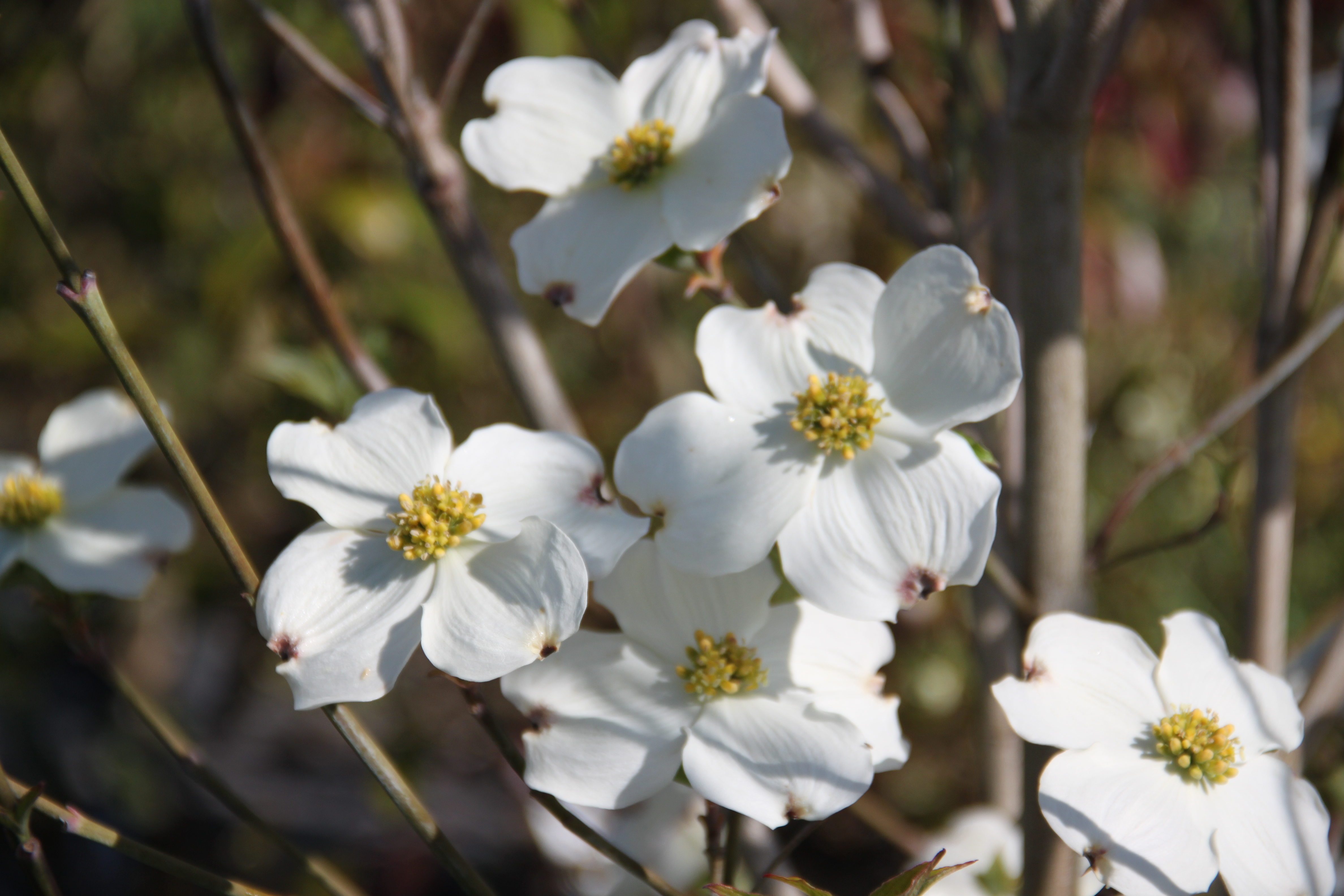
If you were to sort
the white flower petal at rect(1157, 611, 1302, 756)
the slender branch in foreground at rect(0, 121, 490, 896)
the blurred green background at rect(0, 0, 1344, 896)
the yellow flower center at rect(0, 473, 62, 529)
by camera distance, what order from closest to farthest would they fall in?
the slender branch in foreground at rect(0, 121, 490, 896) < the white flower petal at rect(1157, 611, 1302, 756) < the yellow flower center at rect(0, 473, 62, 529) < the blurred green background at rect(0, 0, 1344, 896)

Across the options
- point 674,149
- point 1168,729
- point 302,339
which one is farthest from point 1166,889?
point 302,339

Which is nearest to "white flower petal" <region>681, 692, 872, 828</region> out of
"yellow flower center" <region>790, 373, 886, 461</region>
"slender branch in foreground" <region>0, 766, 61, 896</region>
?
"yellow flower center" <region>790, 373, 886, 461</region>

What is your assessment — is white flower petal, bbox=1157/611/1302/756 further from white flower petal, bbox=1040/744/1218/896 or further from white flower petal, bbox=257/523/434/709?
white flower petal, bbox=257/523/434/709

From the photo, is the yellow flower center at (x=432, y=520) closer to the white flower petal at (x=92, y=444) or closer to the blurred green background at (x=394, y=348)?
the white flower petal at (x=92, y=444)

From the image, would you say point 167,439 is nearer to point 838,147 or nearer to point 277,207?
point 277,207

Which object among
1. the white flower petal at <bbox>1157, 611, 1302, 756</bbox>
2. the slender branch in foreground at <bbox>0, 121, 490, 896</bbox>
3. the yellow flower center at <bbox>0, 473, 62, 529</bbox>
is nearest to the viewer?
the slender branch in foreground at <bbox>0, 121, 490, 896</bbox>

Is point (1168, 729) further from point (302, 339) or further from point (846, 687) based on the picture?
point (302, 339)

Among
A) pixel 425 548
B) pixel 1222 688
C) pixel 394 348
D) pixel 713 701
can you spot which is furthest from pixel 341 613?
pixel 394 348
